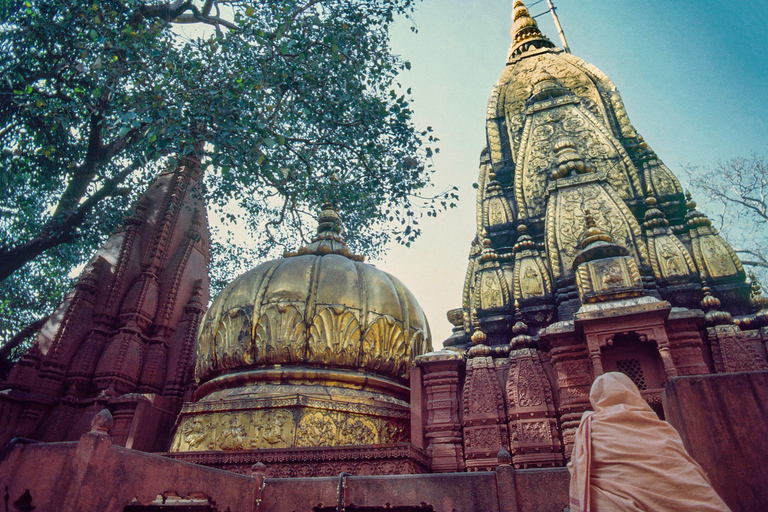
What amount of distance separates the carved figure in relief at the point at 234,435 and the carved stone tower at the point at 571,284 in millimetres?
1940

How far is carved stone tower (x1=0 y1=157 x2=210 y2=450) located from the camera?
24.6 ft

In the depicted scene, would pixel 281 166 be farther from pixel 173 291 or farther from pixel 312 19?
pixel 173 291

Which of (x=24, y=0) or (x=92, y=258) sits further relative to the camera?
(x=92, y=258)

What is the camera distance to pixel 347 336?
5.90 metres

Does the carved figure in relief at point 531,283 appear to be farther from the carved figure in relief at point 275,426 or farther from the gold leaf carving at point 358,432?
the carved figure in relief at point 275,426

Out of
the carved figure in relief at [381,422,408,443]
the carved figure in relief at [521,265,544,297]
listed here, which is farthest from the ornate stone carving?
the carved figure in relief at [521,265,544,297]

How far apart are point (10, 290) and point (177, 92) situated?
6564mm

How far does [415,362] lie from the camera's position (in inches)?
223

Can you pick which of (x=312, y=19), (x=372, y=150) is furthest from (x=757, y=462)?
(x=312, y=19)

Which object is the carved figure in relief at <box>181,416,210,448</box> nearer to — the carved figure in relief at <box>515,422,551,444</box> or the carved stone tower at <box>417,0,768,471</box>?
the carved stone tower at <box>417,0,768,471</box>

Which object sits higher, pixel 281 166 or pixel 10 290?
pixel 281 166

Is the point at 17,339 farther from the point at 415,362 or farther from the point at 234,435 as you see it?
the point at 415,362

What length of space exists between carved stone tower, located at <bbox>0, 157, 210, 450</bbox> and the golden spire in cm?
835

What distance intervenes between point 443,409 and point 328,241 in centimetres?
335
